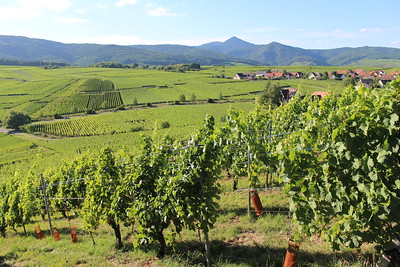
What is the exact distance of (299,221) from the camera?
17.5ft

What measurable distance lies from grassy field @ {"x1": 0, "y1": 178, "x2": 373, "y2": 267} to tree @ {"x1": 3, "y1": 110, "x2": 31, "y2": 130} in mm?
73958

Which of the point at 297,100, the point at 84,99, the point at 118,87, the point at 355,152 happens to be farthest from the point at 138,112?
the point at 355,152

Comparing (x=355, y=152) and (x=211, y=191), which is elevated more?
(x=355, y=152)

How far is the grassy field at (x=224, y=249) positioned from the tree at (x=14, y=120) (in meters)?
74.0

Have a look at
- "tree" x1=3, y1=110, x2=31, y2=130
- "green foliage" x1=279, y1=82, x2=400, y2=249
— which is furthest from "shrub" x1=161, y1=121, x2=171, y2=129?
"green foliage" x1=279, y1=82, x2=400, y2=249

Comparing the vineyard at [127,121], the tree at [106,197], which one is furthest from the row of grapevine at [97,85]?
the tree at [106,197]

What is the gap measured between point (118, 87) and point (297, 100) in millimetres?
108619

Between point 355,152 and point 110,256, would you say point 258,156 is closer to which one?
point 355,152

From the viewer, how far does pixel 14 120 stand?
71688 millimetres

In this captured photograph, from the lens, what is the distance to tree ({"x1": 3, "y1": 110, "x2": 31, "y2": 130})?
235ft

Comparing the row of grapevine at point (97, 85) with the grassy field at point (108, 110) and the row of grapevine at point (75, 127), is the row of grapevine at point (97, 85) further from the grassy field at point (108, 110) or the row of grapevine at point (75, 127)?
the row of grapevine at point (75, 127)

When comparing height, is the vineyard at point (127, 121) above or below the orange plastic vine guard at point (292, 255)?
below

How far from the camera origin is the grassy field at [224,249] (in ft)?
21.7

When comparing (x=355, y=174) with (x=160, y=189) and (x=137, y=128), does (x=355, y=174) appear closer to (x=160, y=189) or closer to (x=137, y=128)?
(x=160, y=189)
